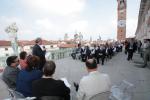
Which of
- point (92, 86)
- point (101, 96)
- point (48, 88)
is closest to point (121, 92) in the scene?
point (101, 96)

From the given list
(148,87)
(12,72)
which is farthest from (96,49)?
(12,72)

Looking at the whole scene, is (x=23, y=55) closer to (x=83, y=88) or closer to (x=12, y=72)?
(x=12, y=72)

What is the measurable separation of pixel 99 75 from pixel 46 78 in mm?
819

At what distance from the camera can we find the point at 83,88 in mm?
3951

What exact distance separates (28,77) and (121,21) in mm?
80963

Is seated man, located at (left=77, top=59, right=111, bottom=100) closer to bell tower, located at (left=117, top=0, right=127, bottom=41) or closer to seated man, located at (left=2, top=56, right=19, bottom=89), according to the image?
seated man, located at (left=2, top=56, right=19, bottom=89)

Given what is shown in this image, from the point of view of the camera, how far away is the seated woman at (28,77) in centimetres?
448

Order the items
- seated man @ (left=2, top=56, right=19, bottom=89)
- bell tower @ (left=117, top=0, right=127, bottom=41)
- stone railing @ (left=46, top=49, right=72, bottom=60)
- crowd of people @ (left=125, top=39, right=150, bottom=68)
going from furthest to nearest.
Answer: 1. bell tower @ (left=117, top=0, right=127, bottom=41)
2. stone railing @ (left=46, top=49, right=72, bottom=60)
3. crowd of people @ (left=125, top=39, right=150, bottom=68)
4. seated man @ (left=2, top=56, right=19, bottom=89)

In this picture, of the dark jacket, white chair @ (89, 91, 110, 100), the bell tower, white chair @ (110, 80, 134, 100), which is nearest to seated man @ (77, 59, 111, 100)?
white chair @ (110, 80, 134, 100)

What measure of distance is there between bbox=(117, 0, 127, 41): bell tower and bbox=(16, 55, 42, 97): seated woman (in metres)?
75.8

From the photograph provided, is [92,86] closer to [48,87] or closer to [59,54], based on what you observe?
[48,87]

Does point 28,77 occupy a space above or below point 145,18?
below

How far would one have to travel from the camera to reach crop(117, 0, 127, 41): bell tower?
79.3m

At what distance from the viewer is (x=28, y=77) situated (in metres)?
4.48
